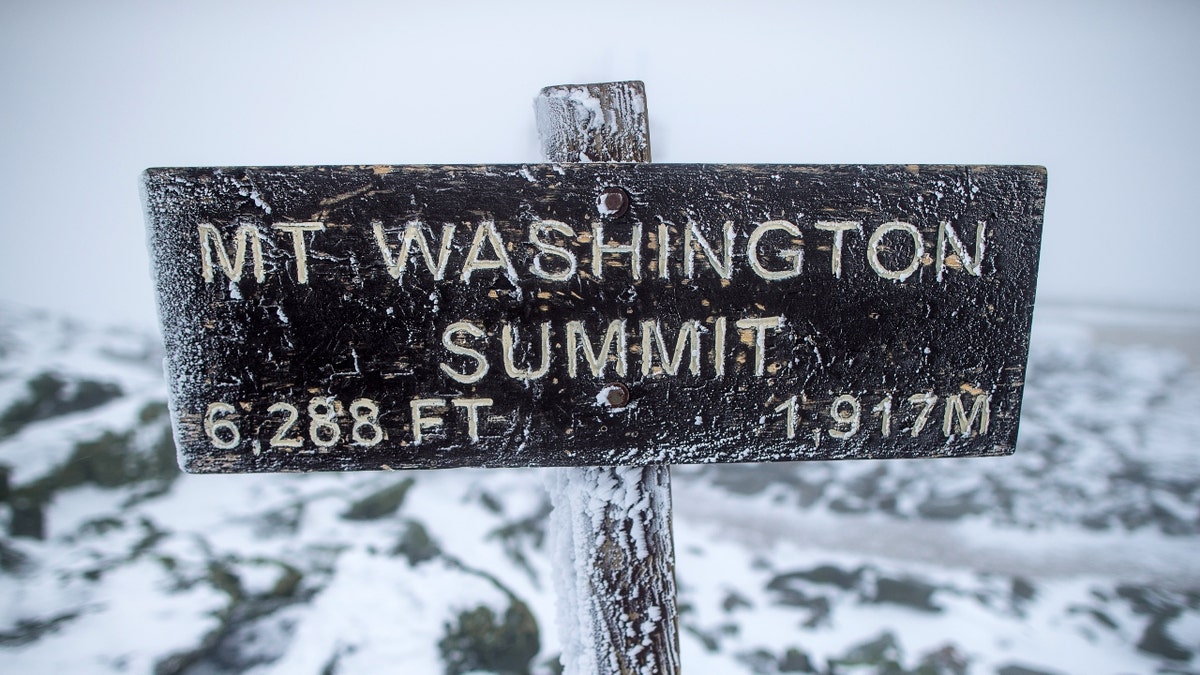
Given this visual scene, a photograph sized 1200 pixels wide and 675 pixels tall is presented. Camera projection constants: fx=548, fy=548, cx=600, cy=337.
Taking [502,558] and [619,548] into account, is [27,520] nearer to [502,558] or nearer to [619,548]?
[502,558]

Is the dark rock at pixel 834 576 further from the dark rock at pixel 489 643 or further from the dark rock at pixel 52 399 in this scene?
the dark rock at pixel 52 399


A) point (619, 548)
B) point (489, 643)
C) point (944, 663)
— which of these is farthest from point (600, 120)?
point (944, 663)

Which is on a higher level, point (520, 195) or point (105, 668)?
point (520, 195)

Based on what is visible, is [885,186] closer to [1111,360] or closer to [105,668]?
[105,668]

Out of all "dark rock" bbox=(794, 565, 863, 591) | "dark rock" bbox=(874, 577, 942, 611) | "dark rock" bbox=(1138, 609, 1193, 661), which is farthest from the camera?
"dark rock" bbox=(794, 565, 863, 591)

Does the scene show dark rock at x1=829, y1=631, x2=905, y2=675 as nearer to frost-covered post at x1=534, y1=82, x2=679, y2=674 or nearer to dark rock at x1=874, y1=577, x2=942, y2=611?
dark rock at x1=874, y1=577, x2=942, y2=611

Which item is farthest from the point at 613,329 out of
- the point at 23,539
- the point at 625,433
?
the point at 23,539

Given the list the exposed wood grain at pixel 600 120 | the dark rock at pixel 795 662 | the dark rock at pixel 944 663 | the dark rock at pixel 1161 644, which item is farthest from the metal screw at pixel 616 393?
the dark rock at pixel 1161 644

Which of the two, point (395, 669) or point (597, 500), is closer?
point (597, 500)

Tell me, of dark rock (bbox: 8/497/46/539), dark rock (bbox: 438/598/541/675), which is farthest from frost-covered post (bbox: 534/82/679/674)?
dark rock (bbox: 8/497/46/539)
